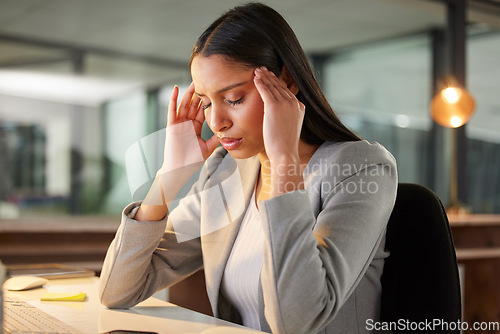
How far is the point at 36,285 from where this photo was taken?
145cm

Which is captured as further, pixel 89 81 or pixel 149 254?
pixel 89 81

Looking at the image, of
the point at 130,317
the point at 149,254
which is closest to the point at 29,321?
the point at 130,317

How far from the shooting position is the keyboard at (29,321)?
39.9 inches

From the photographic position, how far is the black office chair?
1.19 meters

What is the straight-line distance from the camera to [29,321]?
1082 mm

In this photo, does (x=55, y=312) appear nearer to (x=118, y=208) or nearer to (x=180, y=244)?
(x=180, y=244)

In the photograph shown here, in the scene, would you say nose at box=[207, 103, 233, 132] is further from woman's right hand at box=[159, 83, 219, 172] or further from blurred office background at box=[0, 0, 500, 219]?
blurred office background at box=[0, 0, 500, 219]

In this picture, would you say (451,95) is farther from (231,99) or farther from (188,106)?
(231,99)

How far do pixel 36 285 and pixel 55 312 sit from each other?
29 cm

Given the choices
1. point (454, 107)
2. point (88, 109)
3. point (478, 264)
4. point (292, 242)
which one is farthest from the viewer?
point (454, 107)

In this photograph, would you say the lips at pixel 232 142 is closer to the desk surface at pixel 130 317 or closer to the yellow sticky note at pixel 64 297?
the desk surface at pixel 130 317

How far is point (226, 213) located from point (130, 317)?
0.36 metres

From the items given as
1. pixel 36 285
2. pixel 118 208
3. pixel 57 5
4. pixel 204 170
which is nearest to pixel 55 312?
pixel 36 285

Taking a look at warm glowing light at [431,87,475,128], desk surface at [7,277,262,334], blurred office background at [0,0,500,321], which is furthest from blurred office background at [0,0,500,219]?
desk surface at [7,277,262,334]
